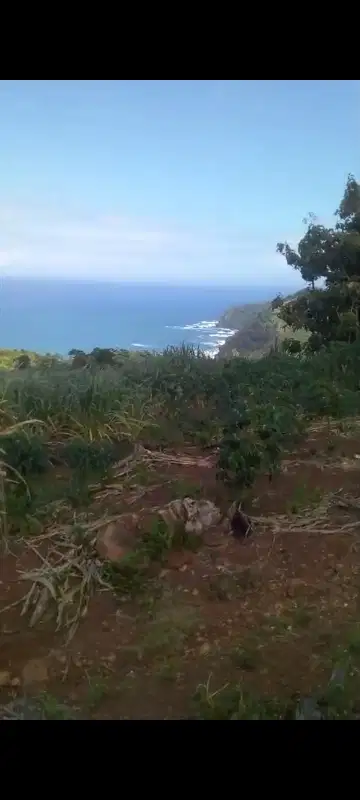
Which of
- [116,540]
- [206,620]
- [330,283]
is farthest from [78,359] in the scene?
[330,283]

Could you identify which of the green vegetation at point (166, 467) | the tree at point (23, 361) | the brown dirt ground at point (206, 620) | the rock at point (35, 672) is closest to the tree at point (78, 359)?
the green vegetation at point (166, 467)

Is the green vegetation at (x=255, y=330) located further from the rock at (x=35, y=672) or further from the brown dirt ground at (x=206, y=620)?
the rock at (x=35, y=672)

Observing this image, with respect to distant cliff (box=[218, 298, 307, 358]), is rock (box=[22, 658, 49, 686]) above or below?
below

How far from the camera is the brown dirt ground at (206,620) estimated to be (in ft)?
4.02

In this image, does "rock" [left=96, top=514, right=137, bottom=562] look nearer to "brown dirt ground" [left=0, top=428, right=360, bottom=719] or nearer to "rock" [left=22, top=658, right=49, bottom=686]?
"brown dirt ground" [left=0, top=428, right=360, bottom=719]

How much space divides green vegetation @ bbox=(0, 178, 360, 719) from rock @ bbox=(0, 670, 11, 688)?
0.34 ft

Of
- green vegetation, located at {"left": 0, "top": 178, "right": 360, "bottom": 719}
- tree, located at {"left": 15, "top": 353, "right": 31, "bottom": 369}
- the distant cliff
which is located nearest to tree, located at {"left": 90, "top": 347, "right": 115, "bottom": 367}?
green vegetation, located at {"left": 0, "top": 178, "right": 360, "bottom": 719}

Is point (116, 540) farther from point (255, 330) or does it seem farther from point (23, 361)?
point (255, 330)

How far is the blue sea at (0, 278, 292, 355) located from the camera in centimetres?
163

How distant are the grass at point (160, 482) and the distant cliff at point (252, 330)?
5cm

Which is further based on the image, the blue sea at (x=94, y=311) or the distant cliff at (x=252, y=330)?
the distant cliff at (x=252, y=330)

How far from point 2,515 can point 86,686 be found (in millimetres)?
528
